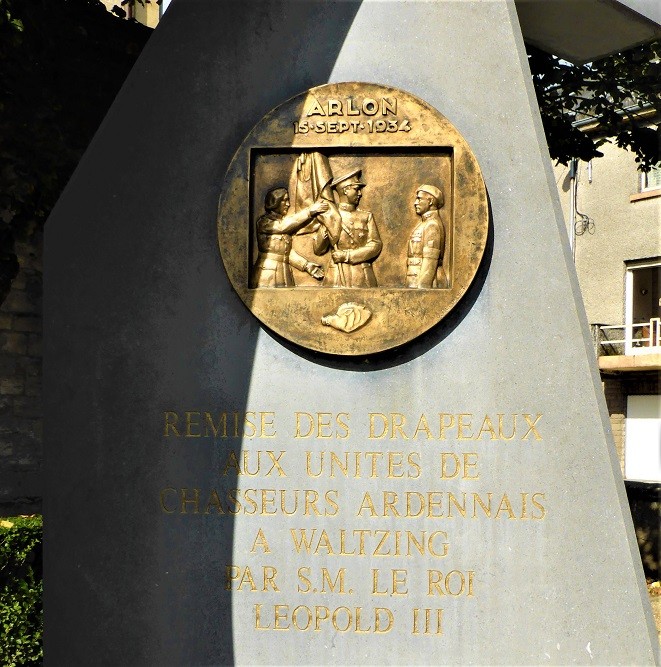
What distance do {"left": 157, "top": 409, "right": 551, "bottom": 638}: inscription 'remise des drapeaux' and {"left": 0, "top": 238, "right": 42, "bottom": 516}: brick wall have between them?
5389 mm

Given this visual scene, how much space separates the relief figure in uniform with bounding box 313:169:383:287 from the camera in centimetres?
473

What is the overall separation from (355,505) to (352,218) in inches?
57.4

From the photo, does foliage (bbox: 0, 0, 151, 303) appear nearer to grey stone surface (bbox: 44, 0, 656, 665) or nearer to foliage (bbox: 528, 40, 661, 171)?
grey stone surface (bbox: 44, 0, 656, 665)

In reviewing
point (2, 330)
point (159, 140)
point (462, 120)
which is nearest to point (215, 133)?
point (159, 140)

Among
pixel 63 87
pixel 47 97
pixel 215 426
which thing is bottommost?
pixel 215 426

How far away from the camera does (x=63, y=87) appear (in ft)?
28.8

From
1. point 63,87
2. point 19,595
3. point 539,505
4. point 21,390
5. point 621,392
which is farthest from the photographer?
point 621,392

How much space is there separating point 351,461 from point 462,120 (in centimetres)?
182

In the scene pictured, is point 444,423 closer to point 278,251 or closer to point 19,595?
point 278,251

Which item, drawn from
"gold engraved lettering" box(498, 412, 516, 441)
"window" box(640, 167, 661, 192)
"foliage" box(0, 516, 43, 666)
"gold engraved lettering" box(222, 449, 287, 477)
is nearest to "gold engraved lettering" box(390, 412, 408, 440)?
"gold engraved lettering" box(498, 412, 516, 441)

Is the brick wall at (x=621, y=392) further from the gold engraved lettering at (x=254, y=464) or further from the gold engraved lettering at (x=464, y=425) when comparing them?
the gold engraved lettering at (x=254, y=464)

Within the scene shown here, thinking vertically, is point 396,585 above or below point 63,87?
below

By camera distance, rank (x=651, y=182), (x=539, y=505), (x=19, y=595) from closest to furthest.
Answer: (x=539, y=505)
(x=19, y=595)
(x=651, y=182)

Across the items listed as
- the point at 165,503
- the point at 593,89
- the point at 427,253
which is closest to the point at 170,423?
the point at 165,503
